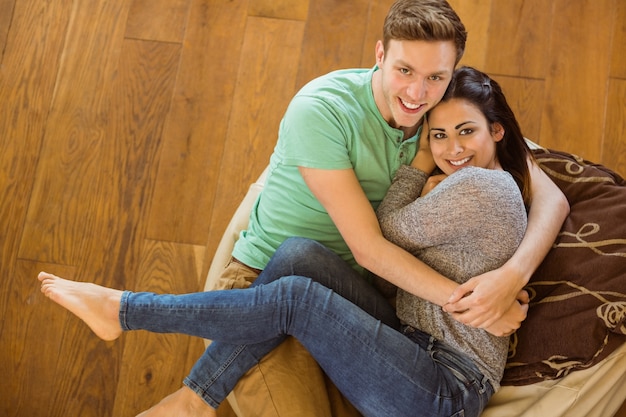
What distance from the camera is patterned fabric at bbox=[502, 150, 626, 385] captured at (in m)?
1.74

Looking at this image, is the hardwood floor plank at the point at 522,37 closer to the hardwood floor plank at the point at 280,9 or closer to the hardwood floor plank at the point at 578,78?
the hardwood floor plank at the point at 578,78

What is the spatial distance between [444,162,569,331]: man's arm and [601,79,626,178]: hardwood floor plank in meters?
0.73

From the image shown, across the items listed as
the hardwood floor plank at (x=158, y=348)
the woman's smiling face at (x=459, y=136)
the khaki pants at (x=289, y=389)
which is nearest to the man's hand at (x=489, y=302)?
the woman's smiling face at (x=459, y=136)

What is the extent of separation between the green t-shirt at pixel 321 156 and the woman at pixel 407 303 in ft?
0.29

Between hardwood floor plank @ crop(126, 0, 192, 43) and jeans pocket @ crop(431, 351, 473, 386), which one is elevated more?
hardwood floor plank @ crop(126, 0, 192, 43)

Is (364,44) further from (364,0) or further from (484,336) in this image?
(484,336)

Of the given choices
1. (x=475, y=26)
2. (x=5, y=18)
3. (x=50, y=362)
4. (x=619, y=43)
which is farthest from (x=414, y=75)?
(x=5, y=18)

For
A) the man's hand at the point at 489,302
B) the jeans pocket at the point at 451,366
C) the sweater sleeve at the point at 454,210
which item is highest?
the sweater sleeve at the point at 454,210

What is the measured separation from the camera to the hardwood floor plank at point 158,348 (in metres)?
2.37

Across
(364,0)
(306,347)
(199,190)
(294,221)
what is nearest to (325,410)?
(306,347)

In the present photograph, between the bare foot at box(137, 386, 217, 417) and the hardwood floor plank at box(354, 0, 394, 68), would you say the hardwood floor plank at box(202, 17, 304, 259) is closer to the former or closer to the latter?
the hardwood floor plank at box(354, 0, 394, 68)

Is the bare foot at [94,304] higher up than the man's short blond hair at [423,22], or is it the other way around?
the man's short blond hair at [423,22]

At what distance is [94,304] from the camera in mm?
1842

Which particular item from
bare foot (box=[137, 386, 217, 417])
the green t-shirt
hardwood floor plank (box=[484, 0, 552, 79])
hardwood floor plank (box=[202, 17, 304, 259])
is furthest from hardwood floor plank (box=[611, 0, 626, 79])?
bare foot (box=[137, 386, 217, 417])
